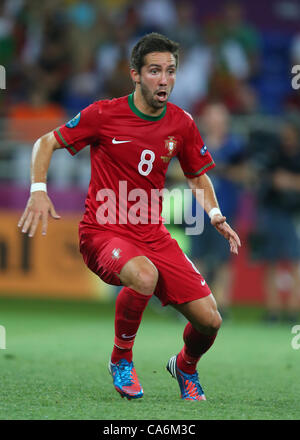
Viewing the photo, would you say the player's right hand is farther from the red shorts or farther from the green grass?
the green grass

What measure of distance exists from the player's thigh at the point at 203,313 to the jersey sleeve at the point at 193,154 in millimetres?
831

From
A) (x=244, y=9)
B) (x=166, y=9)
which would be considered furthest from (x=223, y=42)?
(x=244, y=9)

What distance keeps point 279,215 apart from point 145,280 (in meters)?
5.73

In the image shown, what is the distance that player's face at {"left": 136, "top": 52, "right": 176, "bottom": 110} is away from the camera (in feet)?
17.4

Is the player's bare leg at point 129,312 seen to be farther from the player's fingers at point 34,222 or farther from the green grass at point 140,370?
the player's fingers at point 34,222

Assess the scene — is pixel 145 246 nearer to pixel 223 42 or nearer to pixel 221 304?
pixel 221 304

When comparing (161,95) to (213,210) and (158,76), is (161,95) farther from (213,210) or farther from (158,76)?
(213,210)

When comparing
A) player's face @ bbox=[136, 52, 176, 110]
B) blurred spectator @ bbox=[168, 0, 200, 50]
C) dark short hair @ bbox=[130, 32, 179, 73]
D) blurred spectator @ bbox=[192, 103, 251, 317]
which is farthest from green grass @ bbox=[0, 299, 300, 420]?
blurred spectator @ bbox=[168, 0, 200, 50]

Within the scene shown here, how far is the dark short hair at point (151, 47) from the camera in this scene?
210 inches

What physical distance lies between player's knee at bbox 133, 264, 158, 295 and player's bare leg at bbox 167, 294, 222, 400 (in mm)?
266

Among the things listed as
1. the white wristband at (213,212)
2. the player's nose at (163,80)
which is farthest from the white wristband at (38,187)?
the white wristband at (213,212)

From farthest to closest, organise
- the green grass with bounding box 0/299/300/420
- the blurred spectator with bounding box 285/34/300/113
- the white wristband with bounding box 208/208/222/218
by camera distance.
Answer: the blurred spectator with bounding box 285/34/300/113 → the white wristband with bounding box 208/208/222/218 → the green grass with bounding box 0/299/300/420

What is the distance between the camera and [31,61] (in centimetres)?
1397

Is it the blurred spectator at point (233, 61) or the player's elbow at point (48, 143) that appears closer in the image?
the player's elbow at point (48, 143)
